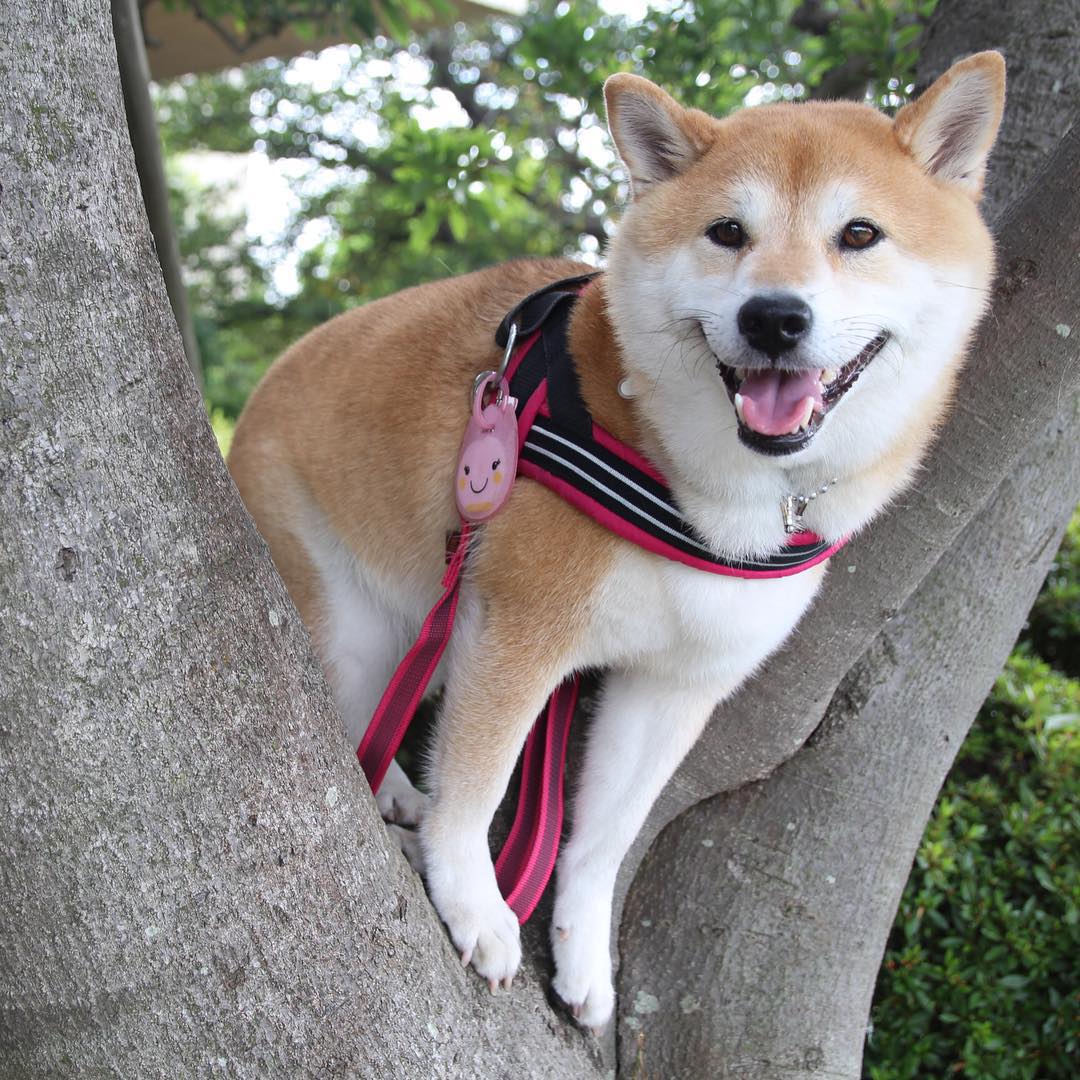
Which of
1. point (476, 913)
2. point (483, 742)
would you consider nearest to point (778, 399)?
point (483, 742)

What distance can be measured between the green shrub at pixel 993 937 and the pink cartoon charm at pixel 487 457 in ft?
5.67

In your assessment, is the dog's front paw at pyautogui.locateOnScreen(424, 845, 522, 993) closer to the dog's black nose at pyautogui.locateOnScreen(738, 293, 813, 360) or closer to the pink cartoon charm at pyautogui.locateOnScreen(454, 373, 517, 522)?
the pink cartoon charm at pyautogui.locateOnScreen(454, 373, 517, 522)

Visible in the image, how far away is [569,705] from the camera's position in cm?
235

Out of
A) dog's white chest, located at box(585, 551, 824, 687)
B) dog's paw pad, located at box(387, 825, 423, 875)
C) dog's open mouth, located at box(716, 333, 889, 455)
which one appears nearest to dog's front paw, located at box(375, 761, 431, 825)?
dog's paw pad, located at box(387, 825, 423, 875)

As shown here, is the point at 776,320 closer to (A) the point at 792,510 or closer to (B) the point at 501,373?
(A) the point at 792,510

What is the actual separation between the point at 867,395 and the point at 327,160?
750cm

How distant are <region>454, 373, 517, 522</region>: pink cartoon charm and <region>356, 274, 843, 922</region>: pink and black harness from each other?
0.02m

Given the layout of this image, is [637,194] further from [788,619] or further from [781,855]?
[781,855]

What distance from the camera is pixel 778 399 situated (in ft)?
5.66

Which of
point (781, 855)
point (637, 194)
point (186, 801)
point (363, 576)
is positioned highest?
point (637, 194)

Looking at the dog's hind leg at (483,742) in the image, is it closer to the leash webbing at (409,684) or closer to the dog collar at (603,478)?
the leash webbing at (409,684)

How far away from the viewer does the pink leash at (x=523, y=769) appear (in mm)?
2086

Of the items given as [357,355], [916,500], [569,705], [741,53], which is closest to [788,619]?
[916,500]

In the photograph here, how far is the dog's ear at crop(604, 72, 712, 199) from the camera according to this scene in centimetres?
194
